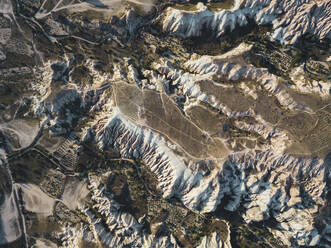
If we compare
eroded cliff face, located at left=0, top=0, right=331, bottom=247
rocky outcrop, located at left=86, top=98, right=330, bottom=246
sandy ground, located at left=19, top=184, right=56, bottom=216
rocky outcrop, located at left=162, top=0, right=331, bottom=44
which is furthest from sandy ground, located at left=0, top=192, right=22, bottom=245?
rocky outcrop, located at left=162, top=0, right=331, bottom=44

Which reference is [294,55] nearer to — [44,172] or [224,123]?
[224,123]

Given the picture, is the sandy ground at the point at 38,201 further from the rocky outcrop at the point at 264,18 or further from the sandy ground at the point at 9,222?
the rocky outcrop at the point at 264,18

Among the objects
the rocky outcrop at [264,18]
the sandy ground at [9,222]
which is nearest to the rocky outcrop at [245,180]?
the sandy ground at [9,222]

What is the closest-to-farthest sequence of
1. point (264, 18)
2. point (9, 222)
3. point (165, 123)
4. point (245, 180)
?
point (165, 123) → point (245, 180) → point (9, 222) → point (264, 18)

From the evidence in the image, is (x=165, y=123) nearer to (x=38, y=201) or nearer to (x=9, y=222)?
(x=38, y=201)

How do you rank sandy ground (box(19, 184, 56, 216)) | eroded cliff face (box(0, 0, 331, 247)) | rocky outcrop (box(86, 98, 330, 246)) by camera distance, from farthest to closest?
sandy ground (box(19, 184, 56, 216)) < eroded cliff face (box(0, 0, 331, 247)) < rocky outcrop (box(86, 98, 330, 246))

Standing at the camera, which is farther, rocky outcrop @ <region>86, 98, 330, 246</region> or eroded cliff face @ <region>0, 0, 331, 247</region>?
eroded cliff face @ <region>0, 0, 331, 247</region>

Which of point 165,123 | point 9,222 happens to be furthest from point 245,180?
point 9,222

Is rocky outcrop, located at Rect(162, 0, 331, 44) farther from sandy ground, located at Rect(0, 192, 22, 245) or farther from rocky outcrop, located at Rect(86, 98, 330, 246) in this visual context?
sandy ground, located at Rect(0, 192, 22, 245)

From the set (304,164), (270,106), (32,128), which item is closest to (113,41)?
(32,128)

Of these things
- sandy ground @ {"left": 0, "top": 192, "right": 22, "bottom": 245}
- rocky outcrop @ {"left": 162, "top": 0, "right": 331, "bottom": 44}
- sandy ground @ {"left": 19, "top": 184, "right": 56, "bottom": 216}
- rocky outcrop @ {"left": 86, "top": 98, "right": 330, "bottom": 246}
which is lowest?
sandy ground @ {"left": 0, "top": 192, "right": 22, "bottom": 245}
